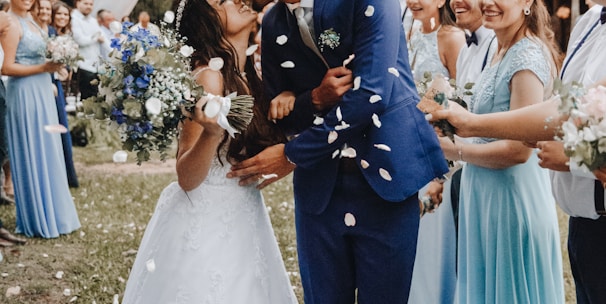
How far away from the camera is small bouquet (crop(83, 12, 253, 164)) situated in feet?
7.35

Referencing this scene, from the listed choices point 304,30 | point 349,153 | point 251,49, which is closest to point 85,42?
point 251,49

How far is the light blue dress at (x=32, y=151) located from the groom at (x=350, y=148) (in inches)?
157

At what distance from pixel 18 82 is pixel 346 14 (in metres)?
4.57

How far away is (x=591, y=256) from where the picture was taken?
2.31 m

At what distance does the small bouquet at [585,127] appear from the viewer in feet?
5.64

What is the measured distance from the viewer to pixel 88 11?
10789mm

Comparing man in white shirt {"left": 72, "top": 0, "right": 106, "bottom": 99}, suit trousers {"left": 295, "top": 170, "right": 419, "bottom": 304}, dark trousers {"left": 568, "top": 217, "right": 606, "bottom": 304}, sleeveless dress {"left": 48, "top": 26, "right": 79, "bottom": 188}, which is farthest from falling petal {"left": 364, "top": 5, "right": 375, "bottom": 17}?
man in white shirt {"left": 72, "top": 0, "right": 106, "bottom": 99}

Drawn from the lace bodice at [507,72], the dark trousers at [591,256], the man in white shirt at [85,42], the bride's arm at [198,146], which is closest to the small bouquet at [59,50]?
the bride's arm at [198,146]

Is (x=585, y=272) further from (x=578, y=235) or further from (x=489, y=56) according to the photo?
(x=489, y=56)

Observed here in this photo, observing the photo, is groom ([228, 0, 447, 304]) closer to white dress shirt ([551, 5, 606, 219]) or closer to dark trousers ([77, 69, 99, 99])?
white dress shirt ([551, 5, 606, 219])

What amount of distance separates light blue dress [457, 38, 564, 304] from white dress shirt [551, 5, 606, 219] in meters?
0.42

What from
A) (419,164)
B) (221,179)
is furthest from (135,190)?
(419,164)

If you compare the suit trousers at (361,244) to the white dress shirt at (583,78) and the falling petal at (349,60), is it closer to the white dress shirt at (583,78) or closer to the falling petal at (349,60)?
the falling petal at (349,60)

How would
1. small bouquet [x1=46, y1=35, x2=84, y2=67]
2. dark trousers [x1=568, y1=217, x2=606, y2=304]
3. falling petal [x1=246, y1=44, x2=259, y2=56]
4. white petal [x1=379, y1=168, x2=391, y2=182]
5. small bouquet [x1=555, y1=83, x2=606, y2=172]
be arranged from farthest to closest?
small bouquet [x1=46, y1=35, x2=84, y2=67]
falling petal [x1=246, y1=44, x2=259, y2=56]
white petal [x1=379, y1=168, x2=391, y2=182]
dark trousers [x1=568, y1=217, x2=606, y2=304]
small bouquet [x1=555, y1=83, x2=606, y2=172]
